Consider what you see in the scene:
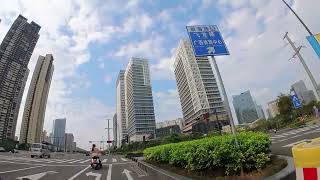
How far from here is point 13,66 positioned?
80.7m

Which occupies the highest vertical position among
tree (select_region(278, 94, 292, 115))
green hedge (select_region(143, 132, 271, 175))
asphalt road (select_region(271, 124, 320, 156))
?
tree (select_region(278, 94, 292, 115))

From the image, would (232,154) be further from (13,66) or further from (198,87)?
(198,87)

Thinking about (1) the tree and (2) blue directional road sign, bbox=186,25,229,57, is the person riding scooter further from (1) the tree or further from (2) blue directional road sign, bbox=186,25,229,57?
(1) the tree

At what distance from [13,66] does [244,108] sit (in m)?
86.5

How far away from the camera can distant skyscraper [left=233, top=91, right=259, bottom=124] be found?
112125 mm

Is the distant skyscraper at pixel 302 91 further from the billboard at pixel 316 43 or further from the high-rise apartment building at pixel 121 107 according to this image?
the high-rise apartment building at pixel 121 107

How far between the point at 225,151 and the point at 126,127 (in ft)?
405

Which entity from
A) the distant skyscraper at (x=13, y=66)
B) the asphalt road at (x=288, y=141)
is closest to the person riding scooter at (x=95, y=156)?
the asphalt road at (x=288, y=141)

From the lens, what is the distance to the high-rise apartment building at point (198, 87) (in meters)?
86.3

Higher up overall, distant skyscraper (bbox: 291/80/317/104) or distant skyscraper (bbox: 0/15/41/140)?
distant skyscraper (bbox: 0/15/41/140)

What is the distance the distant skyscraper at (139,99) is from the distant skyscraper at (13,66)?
3761cm

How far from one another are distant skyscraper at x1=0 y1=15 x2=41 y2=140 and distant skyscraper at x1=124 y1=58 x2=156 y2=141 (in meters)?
37.6

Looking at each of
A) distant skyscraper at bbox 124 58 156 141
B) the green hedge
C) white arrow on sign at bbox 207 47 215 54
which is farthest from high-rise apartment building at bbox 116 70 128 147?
the green hedge

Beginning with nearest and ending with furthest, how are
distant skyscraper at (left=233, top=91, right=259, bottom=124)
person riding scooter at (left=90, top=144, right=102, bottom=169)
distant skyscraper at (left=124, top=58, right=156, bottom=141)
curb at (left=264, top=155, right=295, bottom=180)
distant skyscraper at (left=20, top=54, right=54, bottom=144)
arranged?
curb at (left=264, top=155, right=295, bottom=180), person riding scooter at (left=90, top=144, right=102, bottom=169), distant skyscraper at (left=20, top=54, right=54, bottom=144), distant skyscraper at (left=124, top=58, right=156, bottom=141), distant skyscraper at (left=233, top=91, right=259, bottom=124)
